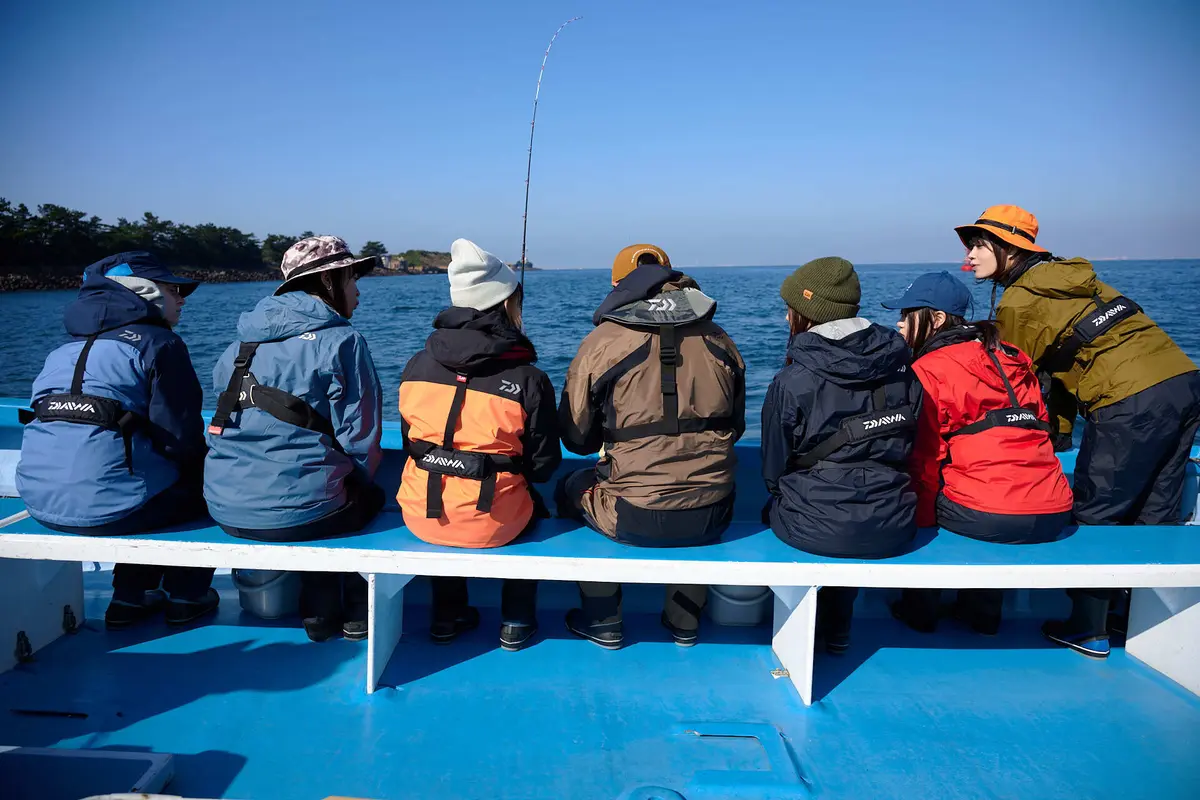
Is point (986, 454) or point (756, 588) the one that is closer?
point (986, 454)

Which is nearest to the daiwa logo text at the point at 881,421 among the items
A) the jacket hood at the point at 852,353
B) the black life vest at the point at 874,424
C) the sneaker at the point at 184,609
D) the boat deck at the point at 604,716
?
the black life vest at the point at 874,424

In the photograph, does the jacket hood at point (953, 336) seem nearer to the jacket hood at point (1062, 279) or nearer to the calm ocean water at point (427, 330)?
the jacket hood at point (1062, 279)

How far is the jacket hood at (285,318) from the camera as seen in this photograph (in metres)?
2.62

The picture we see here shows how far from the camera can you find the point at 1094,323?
300 centimetres

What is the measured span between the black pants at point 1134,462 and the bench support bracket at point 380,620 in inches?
107

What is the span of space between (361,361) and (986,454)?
235 centimetres

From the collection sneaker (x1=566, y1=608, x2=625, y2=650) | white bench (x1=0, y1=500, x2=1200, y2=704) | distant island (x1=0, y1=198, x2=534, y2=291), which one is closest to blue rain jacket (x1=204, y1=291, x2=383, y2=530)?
white bench (x1=0, y1=500, x2=1200, y2=704)

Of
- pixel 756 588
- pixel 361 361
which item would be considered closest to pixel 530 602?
pixel 756 588

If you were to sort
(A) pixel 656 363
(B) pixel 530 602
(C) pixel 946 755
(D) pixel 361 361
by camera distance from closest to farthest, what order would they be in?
(C) pixel 946 755 → (A) pixel 656 363 → (D) pixel 361 361 → (B) pixel 530 602

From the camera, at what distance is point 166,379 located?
2699 mm

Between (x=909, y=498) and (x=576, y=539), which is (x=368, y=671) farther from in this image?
(x=909, y=498)

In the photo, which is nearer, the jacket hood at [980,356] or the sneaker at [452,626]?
the jacket hood at [980,356]

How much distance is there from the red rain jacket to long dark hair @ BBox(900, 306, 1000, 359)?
0.07 meters

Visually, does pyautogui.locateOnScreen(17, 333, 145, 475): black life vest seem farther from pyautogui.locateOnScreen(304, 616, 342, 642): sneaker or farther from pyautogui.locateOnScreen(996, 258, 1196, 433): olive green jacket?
Result: pyautogui.locateOnScreen(996, 258, 1196, 433): olive green jacket
